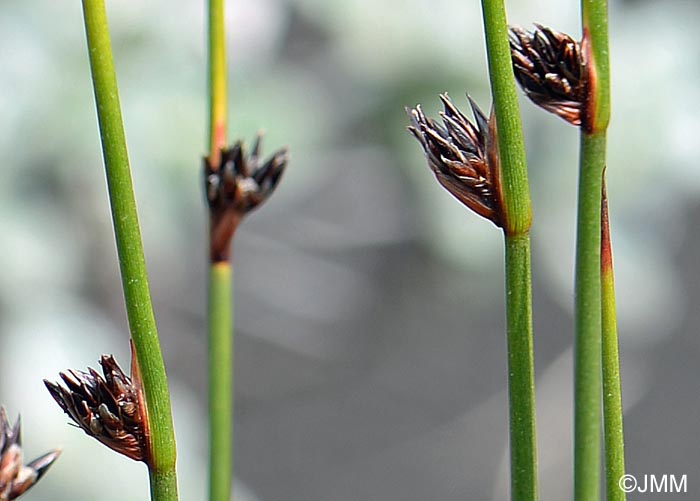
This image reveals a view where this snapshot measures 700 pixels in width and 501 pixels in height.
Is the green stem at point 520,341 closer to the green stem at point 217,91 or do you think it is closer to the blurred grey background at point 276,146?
the green stem at point 217,91

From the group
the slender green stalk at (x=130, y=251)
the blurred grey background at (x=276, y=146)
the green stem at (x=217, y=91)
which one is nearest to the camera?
the slender green stalk at (x=130, y=251)

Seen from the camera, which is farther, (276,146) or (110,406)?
(276,146)

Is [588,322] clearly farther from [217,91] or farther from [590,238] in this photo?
[217,91]

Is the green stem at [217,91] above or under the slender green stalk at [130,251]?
above

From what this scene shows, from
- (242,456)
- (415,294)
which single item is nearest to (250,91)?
(415,294)

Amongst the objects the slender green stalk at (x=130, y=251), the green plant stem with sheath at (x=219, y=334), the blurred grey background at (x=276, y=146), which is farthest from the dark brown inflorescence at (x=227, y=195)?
the blurred grey background at (x=276, y=146)

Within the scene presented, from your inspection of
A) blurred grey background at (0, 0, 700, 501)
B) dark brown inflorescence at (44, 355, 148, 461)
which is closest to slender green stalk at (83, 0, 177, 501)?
dark brown inflorescence at (44, 355, 148, 461)

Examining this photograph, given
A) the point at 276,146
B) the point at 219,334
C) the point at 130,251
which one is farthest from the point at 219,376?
the point at 276,146

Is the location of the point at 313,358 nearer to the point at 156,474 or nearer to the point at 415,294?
the point at 415,294
